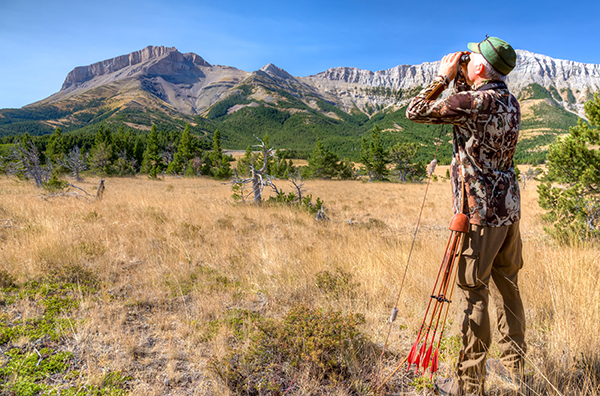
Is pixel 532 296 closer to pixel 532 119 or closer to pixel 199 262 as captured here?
pixel 199 262

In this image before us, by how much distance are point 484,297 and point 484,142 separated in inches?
40.5

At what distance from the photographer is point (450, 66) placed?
1.94 metres

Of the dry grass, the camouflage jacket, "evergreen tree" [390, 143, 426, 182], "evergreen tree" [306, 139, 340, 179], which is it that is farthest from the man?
"evergreen tree" [390, 143, 426, 182]

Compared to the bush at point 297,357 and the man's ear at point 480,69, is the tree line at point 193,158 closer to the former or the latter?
the bush at point 297,357

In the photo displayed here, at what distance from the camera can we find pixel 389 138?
148 m

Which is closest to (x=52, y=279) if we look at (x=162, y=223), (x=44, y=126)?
(x=162, y=223)

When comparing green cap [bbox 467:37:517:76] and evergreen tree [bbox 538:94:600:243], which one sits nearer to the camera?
green cap [bbox 467:37:517:76]

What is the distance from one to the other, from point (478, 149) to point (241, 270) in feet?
11.3

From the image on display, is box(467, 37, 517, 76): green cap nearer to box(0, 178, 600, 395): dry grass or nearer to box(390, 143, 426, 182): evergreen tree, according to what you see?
box(0, 178, 600, 395): dry grass

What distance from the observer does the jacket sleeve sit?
1742 mm

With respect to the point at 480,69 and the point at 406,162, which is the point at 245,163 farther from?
the point at 406,162

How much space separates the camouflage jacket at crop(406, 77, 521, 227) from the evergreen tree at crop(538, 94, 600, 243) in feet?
14.2

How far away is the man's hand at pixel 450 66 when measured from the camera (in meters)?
1.94

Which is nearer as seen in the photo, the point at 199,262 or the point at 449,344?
the point at 449,344
